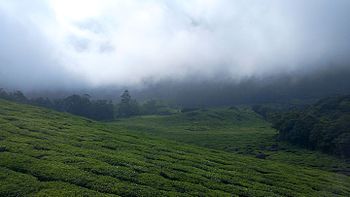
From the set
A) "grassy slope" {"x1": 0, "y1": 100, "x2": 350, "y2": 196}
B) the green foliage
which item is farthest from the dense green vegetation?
"grassy slope" {"x1": 0, "y1": 100, "x2": 350, "y2": 196}

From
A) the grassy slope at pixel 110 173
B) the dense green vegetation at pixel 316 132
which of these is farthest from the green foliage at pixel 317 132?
the grassy slope at pixel 110 173

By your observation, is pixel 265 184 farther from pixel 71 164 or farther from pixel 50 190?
pixel 50 190

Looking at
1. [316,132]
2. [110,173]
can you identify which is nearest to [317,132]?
[316,132]

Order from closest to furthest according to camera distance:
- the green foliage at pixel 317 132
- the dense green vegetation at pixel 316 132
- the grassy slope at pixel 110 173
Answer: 1. the grassy slope at pixel 110 173
2. the dense green vegetation at pixel 316 132
3. the green foliage at pixel 317 132

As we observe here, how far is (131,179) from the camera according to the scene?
43375mm

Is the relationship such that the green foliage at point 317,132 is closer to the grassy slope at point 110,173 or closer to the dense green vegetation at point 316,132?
the dense green vegetation at point 316,132

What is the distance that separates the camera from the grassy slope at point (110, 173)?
126 feet

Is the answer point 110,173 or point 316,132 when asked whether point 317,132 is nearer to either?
point 316,132

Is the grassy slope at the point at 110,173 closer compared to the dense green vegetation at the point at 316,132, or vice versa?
the grassy slope at the point at 110,173

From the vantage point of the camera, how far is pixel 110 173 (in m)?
43.9

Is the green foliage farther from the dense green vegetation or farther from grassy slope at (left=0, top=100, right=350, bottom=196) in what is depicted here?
grassy slope at (left=0, top=100, right=350, bottom=196)

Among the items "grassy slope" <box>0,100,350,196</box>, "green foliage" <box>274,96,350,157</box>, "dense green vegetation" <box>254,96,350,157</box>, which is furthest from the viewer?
"green foliage" <box>274,96,350,157</box>

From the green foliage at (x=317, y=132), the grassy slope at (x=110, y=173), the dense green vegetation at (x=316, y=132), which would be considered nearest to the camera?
the grassy slope at (x=110, y=173)

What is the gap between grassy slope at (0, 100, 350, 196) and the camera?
3850cm
